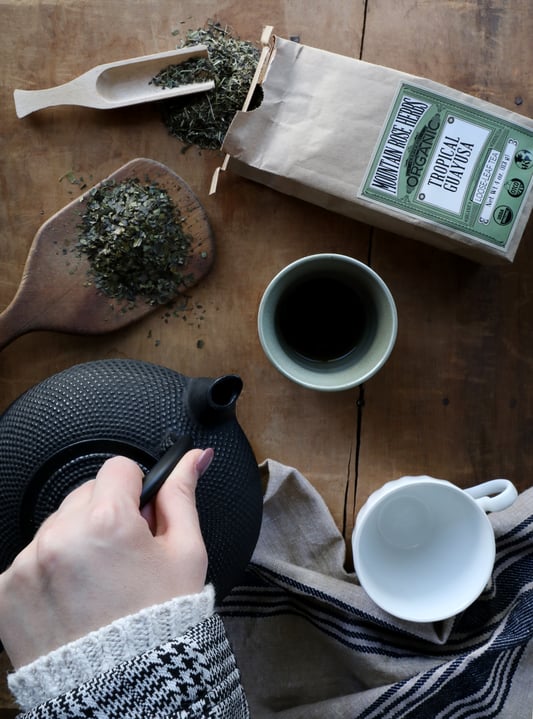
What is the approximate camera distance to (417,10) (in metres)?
0.97

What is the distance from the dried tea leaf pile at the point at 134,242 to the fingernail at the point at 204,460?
1.20 feet

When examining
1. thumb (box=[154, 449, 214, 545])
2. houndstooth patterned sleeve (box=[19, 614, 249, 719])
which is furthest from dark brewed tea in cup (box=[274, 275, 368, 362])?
houndstooth patterned sleeve (box=[19, 614, 249, 719])

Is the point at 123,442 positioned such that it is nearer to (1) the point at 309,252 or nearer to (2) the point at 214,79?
(1) the point at 309,252

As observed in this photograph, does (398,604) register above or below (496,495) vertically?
below

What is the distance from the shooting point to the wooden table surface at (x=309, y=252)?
96 centimetres

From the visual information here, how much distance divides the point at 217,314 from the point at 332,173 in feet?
0.85

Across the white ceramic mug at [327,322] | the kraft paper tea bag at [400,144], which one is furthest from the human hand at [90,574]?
the kraft paper tea bag at [400,144]

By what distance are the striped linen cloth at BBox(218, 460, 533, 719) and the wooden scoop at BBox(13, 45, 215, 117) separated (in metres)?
0.54

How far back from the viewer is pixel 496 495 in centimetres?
93

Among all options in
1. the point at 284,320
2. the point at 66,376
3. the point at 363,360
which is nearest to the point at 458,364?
the point at 363,360

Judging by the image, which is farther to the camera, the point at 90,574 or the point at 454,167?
the point at 454,167

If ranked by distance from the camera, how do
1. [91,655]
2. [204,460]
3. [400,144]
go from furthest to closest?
[400,144]
[204,460]
[91,655]

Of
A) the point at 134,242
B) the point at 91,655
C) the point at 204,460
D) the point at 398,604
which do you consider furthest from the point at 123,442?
the point at 398,604

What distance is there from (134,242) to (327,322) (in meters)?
0.29
